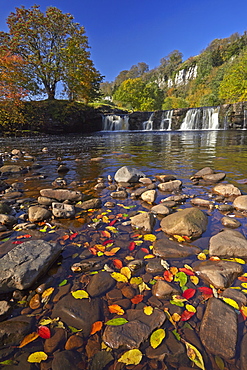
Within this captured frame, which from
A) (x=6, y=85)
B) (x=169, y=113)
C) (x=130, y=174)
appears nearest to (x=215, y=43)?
(x=169, y=113)

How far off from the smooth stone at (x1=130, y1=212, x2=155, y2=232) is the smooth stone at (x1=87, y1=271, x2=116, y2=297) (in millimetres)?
969

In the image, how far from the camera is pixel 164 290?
168 centimetres

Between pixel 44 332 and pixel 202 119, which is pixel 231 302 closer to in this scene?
pixel 44 332

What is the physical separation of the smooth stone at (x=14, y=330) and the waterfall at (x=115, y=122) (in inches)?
1288

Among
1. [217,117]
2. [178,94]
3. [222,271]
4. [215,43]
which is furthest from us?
[215,43]

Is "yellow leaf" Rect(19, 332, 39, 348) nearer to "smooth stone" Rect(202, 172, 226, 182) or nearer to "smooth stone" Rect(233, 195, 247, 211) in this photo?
"smooth stone" Rect(233, 195, 247, 211)

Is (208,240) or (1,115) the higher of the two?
(1,115)

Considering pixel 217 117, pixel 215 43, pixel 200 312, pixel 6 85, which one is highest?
Result: pixel 215 43

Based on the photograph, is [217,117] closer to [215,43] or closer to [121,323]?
[121,323]

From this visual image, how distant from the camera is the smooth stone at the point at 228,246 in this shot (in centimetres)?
212

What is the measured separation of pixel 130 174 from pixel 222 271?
3294 millimetres

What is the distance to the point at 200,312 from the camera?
4.89 feet

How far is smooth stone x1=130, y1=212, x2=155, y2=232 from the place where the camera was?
2.72m

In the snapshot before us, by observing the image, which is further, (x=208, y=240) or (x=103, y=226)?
(x=103, y=226)
